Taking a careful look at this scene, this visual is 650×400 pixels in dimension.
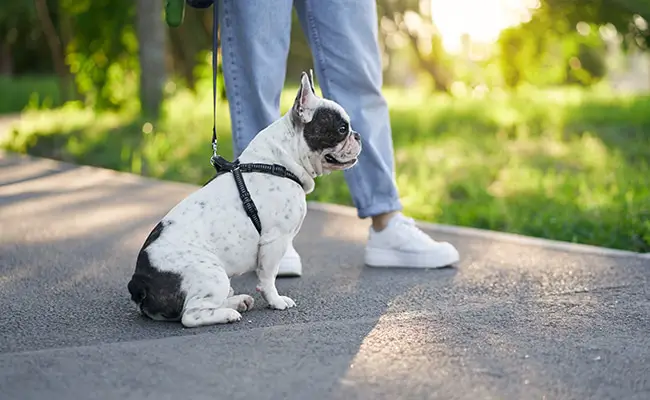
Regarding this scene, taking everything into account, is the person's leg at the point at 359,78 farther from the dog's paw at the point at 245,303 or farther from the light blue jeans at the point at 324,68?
the dog's paw at the point at 245,303

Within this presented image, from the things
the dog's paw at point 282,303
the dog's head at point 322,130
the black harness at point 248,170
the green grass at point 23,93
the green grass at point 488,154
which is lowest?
the green grass at point 23,93

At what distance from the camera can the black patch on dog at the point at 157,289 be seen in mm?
3391

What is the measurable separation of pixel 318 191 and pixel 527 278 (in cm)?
315

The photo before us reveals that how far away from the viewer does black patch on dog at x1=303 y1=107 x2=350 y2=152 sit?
3.70 meters

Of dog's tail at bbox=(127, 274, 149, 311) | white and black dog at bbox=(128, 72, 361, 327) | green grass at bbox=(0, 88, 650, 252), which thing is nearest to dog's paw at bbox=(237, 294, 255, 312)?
white and black dog at bbox=(128, 72, 361, 327)

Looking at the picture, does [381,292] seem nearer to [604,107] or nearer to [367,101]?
[367,101]

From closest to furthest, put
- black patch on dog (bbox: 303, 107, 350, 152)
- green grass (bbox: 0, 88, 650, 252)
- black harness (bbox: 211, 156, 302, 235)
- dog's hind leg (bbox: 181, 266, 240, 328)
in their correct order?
1. dog's hind leg (bbox: 181, 266, 240, 328)
2. black harness (bbox: 211, 156, 302, 235)
3. black patch on dog (bbox: 303, 107, 350, 152)
4. green grass (bbox: 0, 88, 650, 252)

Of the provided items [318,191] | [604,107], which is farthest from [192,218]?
[604,107]

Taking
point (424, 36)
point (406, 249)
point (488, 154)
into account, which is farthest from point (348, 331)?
point (424, 36)

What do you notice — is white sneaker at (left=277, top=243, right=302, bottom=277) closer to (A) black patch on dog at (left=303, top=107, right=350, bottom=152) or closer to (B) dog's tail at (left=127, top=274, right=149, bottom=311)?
(A) black patch on dog at (left=303, top=107, right=350, bottom=152)

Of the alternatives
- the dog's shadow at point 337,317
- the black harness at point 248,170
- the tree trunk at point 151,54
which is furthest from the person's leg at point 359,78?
the tree trunk at point 151,54

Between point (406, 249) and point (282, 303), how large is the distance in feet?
3.31

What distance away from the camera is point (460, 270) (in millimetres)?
4570

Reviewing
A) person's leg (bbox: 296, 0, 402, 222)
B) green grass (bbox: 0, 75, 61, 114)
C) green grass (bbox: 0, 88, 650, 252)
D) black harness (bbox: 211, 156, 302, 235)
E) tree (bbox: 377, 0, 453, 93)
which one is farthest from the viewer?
green grass (bbox: 0, 75, 61, 114)
